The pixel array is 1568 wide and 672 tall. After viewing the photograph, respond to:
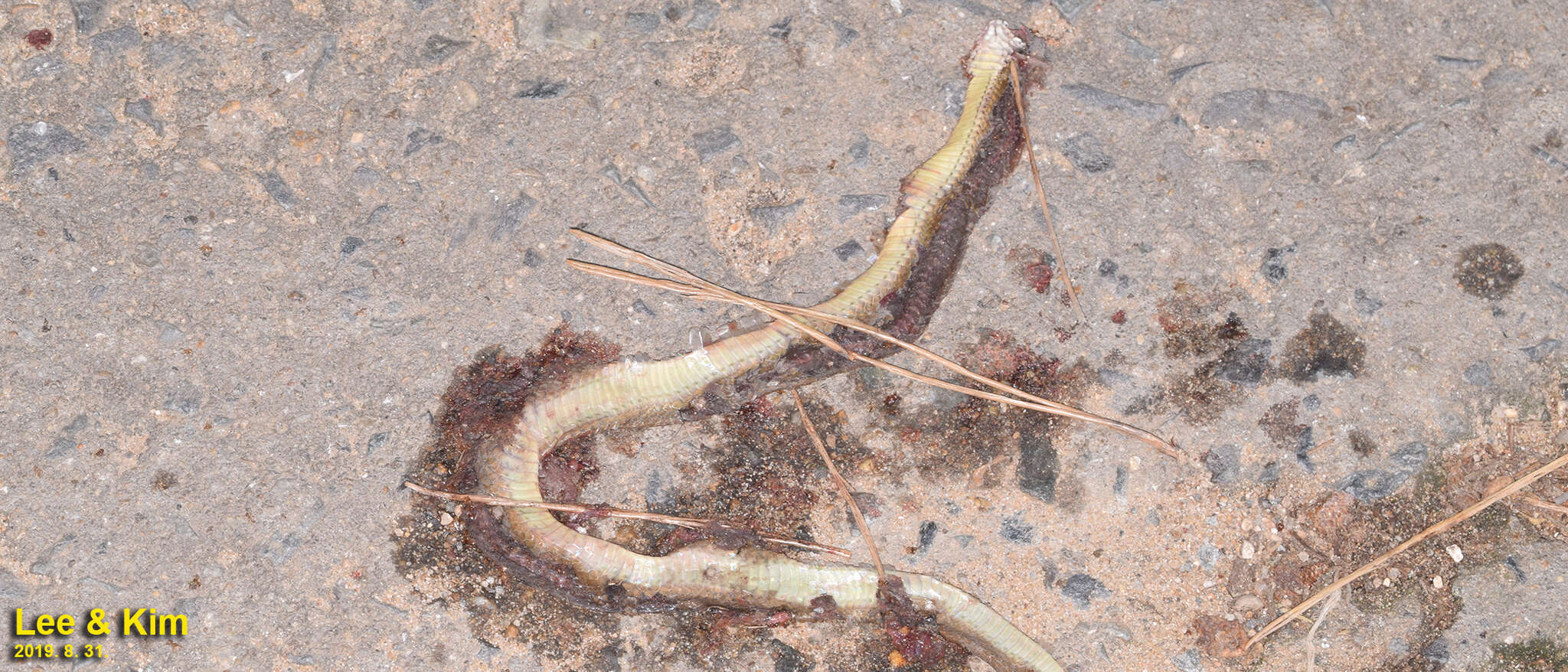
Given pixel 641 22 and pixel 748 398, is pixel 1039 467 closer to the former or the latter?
pixel 748 398

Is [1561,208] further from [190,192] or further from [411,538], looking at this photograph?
[190,192]

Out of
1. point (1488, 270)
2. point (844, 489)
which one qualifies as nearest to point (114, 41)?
point (844, 489)

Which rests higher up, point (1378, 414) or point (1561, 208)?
point (1561, 208)

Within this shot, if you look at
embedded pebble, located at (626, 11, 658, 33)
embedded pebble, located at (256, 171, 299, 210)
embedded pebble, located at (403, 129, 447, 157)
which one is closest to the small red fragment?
embedded pebble, located at (626, 11, 658, 33)

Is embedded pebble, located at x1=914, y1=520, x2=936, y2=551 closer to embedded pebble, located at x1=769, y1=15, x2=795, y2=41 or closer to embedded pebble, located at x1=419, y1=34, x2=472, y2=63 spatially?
embedded pebble, located at x1=769, y1=15, x2=795, y2=41

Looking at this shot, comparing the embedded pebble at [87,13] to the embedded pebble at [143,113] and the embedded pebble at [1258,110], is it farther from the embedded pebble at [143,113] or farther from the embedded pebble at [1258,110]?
the embedded pebble at [1258,110]

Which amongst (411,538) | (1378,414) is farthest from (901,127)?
(411,538)
